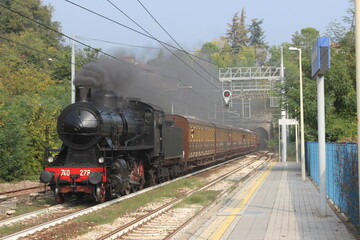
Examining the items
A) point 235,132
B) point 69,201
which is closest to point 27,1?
point 235,132

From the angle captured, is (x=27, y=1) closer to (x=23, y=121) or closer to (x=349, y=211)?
(x=23, y=121)

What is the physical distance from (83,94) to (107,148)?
2.03 metres

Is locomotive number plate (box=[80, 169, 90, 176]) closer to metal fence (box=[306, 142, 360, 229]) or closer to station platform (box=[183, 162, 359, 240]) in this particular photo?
station platform (box=[183, 162, 359, 240])

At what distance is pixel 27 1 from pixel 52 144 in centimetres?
3909

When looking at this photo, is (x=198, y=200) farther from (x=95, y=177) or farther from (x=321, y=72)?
(x=321, y=72)

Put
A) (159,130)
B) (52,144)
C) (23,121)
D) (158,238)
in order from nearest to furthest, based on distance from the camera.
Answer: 1. (158,238)
2. (159,130)
3. (23,121)
4. (52,144)

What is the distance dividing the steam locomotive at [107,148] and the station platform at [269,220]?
3.11 m

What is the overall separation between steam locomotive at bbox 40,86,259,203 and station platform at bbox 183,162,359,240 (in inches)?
123

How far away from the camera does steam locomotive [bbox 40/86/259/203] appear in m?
12.5

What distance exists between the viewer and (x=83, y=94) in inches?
Answer: 541

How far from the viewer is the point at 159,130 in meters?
17.7

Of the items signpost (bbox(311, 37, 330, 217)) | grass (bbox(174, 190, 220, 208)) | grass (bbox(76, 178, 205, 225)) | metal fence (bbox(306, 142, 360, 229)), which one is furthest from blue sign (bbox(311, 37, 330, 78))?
grass (bbox(76, 178, 205, 225))

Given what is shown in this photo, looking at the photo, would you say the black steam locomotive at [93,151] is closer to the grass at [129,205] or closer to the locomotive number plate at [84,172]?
the locomotive number plate at [84,172]

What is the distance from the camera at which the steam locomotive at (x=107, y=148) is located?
12.5m
